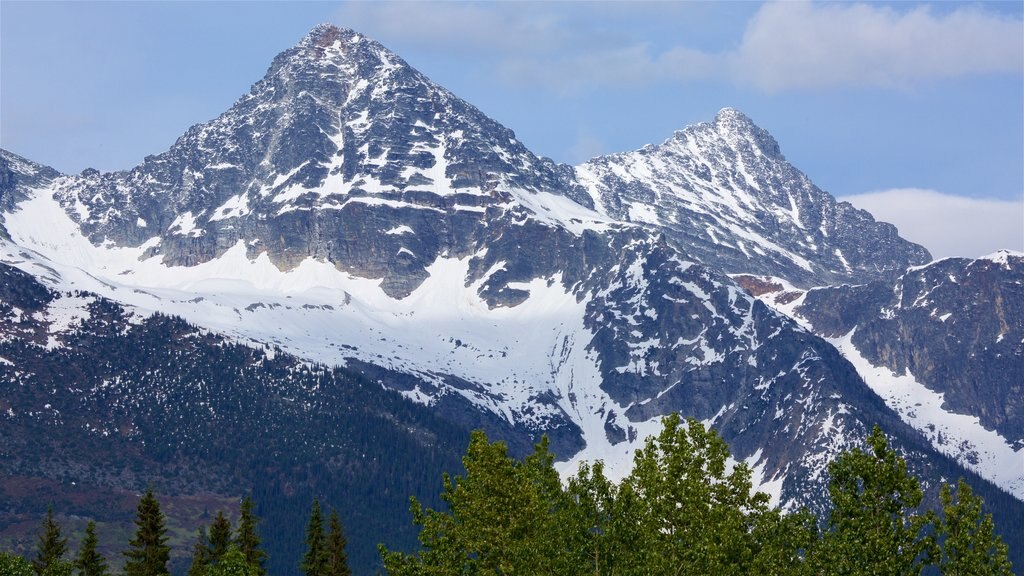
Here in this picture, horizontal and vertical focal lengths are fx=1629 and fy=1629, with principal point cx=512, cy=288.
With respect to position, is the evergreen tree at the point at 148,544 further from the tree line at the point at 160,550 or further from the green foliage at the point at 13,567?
the green foliage at the point at 13,567

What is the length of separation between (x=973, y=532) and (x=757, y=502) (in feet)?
47.8

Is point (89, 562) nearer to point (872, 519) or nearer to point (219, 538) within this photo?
point (219, 538)

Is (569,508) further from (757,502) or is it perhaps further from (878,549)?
(878,549)

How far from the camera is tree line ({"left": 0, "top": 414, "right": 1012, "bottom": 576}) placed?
306ft

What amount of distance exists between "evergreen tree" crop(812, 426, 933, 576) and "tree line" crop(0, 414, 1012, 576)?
0.26 ft

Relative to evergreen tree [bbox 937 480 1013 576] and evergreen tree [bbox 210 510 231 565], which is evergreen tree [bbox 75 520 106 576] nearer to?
evergreen tree [bbox 210 510 231 565]

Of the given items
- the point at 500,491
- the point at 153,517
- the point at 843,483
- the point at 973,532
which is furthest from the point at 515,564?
the point at 153,517

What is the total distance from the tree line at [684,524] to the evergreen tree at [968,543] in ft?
0.26

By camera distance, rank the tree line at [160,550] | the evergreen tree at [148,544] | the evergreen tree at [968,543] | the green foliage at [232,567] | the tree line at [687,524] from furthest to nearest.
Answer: the tree line at [160,550]
the evergreen tree at [148,544]
the green foliage at [232,567]
the tree line at [687,524]
the evergreen tree at [968,543]

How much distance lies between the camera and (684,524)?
329 feet

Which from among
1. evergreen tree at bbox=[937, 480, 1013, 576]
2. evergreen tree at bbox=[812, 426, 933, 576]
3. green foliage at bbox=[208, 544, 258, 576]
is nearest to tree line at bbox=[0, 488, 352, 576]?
green foliage at bbox=[208, 544, 258, 576]

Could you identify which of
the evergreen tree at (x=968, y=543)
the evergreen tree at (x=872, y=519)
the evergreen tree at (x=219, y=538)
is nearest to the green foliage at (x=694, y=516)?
the evergreen tree at (x=872, y=519)

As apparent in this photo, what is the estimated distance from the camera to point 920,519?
91.8 meters

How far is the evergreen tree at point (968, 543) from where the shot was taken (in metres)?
91.8
